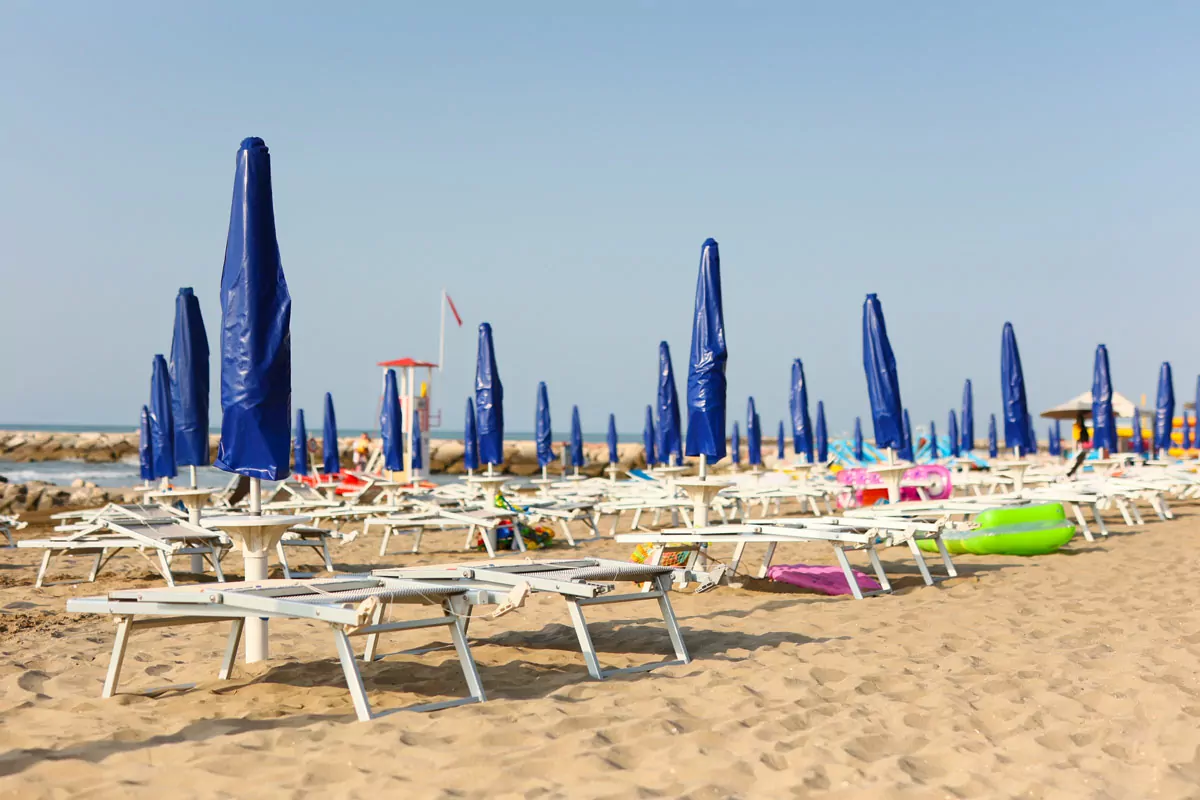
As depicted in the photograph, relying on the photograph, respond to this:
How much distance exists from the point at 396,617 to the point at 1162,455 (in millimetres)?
18427

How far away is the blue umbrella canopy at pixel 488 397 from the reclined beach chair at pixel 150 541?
400 centimetres

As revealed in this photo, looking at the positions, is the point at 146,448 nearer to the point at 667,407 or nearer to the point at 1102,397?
the point at 667,407

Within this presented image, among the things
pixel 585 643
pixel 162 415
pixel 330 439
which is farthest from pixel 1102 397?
pixel 585 643

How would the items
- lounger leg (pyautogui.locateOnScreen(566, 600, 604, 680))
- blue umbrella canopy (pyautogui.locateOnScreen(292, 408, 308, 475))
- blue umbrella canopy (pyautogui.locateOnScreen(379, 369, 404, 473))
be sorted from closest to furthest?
1. lounger leg (pyautogui.locateOnScreen(566, 600, 604, 680))
2. blue umbrella canopy (pyautogui.locateOnScreen(379, 369, 404, 473))
3. blue umbrella canopy (pyautogui.locateOnScreen(292, 408, 308, 475))

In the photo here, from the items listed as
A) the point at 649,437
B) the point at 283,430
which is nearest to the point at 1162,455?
the point at 649,437

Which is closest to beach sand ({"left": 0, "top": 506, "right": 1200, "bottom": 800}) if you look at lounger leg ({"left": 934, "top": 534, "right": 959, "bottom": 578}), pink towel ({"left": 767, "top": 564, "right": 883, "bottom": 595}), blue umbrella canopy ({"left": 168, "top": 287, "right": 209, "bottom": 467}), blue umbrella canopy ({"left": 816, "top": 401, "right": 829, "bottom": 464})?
pink towel ({"left": 767, "top": 564, "right": 883, "bottom": 595})

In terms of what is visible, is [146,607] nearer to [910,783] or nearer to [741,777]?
[741,777]

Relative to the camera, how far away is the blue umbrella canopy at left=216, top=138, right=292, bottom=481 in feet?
16.1

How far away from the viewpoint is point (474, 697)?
13.1 ft

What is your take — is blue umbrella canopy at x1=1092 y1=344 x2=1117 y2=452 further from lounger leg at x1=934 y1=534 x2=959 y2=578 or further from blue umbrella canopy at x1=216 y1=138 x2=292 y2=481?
blue umbrella canopy at x1=216 y1=138 x2=292 y2=481

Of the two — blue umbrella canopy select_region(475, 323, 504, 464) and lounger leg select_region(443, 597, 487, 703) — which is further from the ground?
blue umbrella canopy select_region(475, 323, 504, 464)

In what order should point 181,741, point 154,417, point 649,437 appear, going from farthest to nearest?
point 649,437 → point 154,417 → point 181,741

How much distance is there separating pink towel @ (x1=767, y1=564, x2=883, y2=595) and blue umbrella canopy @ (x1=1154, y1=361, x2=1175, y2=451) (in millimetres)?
15297

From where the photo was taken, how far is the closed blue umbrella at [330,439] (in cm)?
1830
